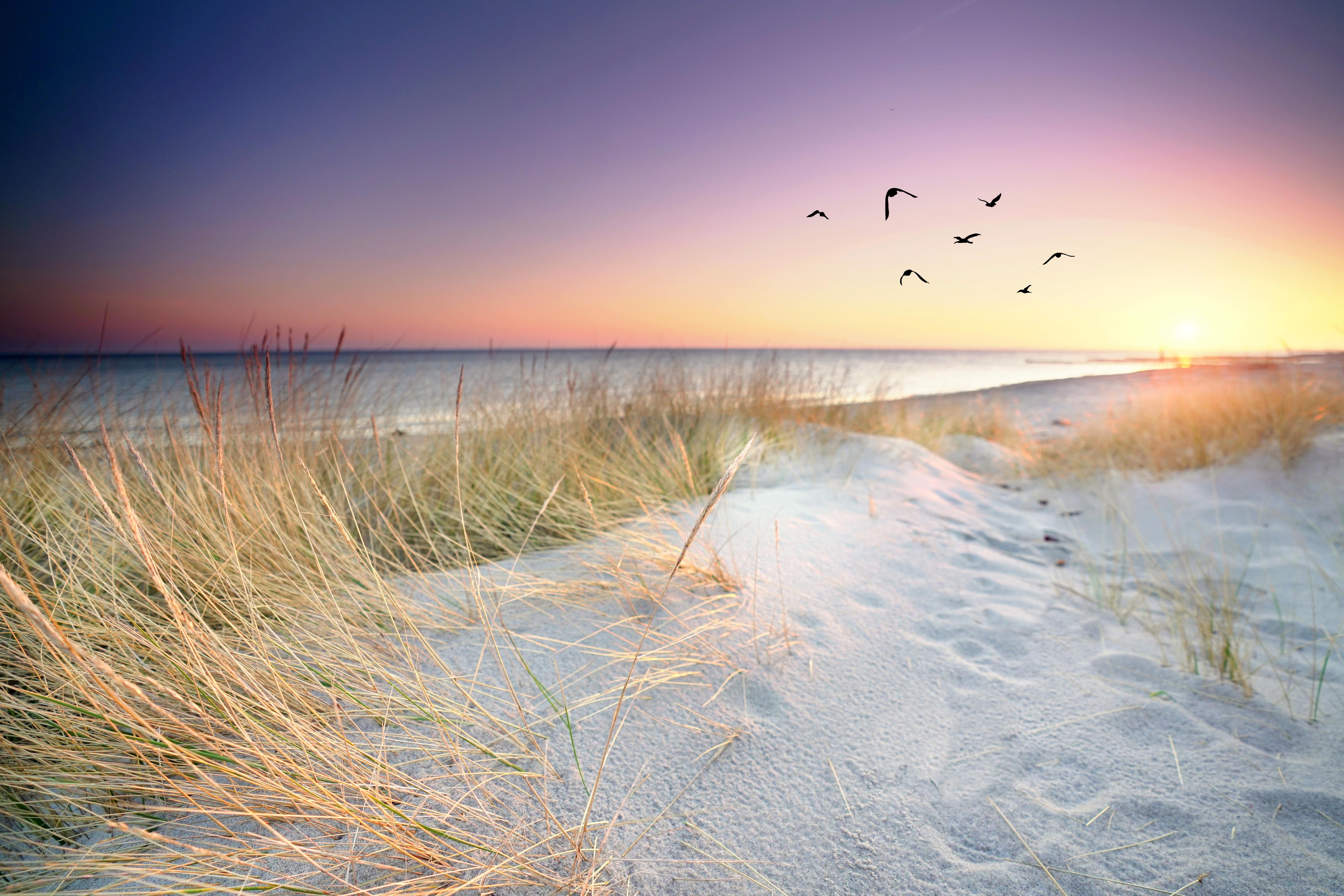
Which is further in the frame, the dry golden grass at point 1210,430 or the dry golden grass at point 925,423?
the dry golden grass at point 925,423

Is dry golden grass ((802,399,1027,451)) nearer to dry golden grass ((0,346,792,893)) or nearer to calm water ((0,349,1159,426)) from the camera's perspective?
calm water ((0,349,1159,426))

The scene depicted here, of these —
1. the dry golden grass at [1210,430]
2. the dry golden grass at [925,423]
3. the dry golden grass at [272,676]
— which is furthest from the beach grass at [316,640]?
the dry golden grass at [925,423]

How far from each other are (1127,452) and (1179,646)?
323cm

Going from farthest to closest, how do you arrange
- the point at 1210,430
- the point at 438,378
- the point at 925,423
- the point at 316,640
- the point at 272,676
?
the point at 438,378
the point at 925,423
the point at 1210,430
the point at 316,640
the point at 272,676

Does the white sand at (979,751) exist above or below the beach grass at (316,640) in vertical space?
below

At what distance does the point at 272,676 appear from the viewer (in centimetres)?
103

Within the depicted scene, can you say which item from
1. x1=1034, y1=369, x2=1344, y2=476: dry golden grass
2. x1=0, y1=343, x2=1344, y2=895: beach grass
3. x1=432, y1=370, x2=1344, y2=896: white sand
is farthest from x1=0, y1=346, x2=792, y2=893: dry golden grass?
x1=1034, y1=369, x2=1344, y2=476: dry golden grass

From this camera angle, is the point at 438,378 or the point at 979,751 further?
the point at 438,378

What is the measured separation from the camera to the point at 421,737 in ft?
3.54

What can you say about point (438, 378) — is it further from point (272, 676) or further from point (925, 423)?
point (272, 676)

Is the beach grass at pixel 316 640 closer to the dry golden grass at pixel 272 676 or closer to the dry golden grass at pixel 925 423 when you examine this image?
the dry golden grass at pixel 272 676

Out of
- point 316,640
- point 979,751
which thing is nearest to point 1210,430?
point 979,751

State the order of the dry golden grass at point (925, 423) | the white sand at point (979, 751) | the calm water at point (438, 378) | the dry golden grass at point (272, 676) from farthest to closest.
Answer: the dry golden grass at point (925, 423)
the calm water at point (438, 378)
the white sand at point (979, 751)
the dry golden grass at point (272, 676)

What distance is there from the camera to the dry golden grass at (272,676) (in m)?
0.85
